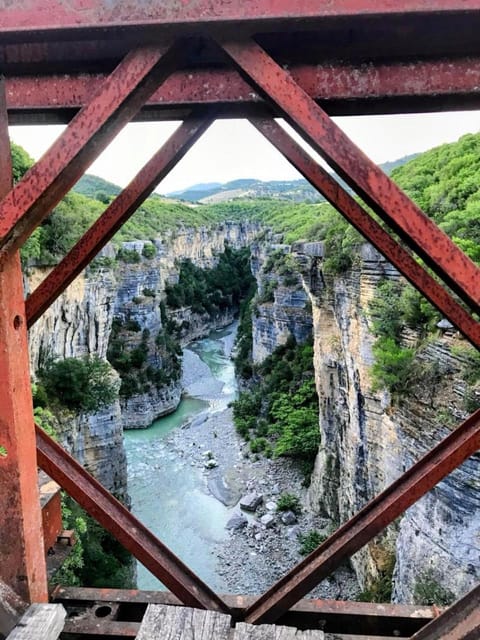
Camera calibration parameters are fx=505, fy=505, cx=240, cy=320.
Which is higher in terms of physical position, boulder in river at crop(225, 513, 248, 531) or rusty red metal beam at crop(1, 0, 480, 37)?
rusty red metal beam at crop(1, 0, 480, 37)

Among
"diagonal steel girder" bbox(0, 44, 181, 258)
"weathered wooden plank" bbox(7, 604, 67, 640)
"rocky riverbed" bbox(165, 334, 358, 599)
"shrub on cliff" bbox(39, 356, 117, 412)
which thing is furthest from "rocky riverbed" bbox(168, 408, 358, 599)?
"diagonal steel girder" bbox(0, 44, 181, 258)

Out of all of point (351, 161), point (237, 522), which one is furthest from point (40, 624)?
point (237, 522)

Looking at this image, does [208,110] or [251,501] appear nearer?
[208,110]

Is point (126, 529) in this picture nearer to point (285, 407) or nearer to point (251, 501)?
point (251, 501)

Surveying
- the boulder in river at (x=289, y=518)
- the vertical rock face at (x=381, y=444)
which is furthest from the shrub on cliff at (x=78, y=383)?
the boulder in river at (x=289, y=518)

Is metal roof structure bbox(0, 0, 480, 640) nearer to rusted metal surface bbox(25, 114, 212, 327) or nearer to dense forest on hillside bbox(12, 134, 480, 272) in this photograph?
rusted metal surface bbox(25, 114, 212, 327)

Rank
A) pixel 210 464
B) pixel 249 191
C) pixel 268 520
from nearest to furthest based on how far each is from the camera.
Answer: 1. pixel 268 520
2. pixel 210 464
3. pixel 249 191

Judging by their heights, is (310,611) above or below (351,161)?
below

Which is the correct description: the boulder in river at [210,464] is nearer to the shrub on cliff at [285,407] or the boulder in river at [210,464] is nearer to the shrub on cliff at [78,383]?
the shrub on cliff at [285,407]
